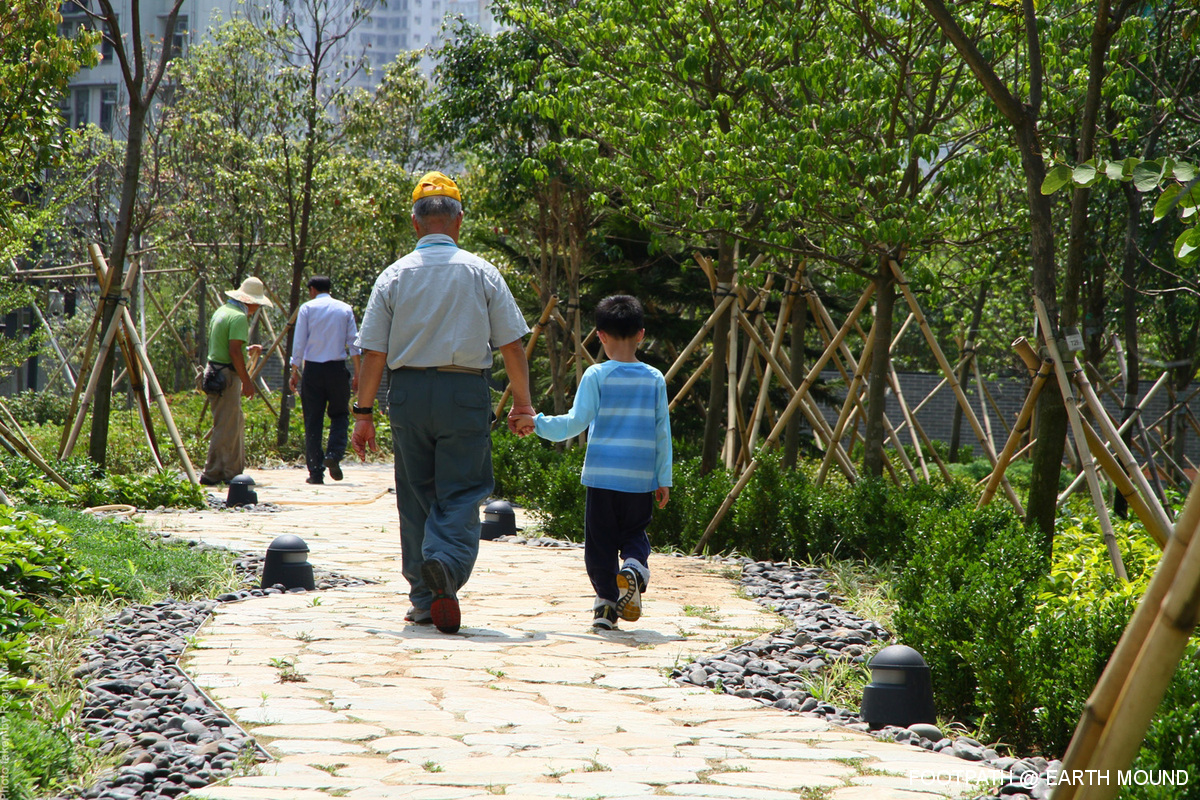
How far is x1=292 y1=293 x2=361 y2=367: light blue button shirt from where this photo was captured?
10992mm

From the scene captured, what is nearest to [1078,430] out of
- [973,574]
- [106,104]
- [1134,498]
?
[1134,498]

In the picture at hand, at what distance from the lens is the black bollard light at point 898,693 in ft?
11.9

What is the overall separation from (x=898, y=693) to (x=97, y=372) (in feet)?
23.6

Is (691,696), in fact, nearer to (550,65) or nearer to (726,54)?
(726,54)

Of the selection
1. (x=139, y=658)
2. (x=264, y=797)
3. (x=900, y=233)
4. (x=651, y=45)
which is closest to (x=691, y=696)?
(x=264, y=797)

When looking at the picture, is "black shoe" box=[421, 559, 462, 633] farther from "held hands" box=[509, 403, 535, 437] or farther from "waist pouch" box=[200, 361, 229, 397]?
"waist pouch" box=[200, 361, 229, 397]

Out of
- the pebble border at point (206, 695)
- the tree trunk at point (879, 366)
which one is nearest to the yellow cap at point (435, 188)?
the pebble border at point (206, 695)

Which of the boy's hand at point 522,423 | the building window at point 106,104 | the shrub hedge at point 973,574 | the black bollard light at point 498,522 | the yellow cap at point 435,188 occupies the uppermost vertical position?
the building window at point 106,104

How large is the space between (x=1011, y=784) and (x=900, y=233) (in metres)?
4.33

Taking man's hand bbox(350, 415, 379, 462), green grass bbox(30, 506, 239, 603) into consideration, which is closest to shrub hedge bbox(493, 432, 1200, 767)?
man's hand bbox(350, 415, 379, 462)

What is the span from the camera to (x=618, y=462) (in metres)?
5.26

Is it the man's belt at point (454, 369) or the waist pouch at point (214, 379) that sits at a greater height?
the man's belt at point (454, 369)

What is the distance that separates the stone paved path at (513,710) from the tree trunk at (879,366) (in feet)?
6.57

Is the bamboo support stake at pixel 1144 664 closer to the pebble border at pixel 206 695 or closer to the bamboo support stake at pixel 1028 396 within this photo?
the pebble border at pixel 206 695
